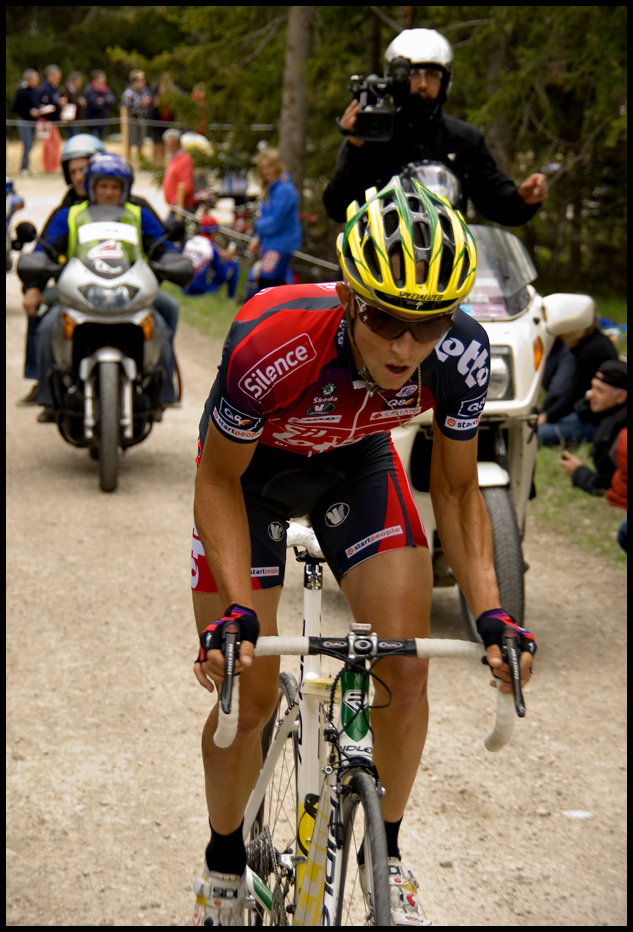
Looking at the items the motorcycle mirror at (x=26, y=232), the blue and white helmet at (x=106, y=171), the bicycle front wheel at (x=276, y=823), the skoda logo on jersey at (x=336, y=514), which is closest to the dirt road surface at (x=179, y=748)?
the bicycle front wheel at (x=276, y=823)

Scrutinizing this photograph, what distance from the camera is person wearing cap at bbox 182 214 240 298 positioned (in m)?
15.5

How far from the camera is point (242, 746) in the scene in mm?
2852

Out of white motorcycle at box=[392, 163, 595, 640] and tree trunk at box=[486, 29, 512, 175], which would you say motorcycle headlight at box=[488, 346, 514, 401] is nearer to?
white motorcycle at box=[392, 163, 595, 640]

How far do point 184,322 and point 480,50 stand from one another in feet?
19.5

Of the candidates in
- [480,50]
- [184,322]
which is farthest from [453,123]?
[184,322]

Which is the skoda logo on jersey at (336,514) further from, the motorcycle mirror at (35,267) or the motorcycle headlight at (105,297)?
the motorcycle mirror at (35,267)

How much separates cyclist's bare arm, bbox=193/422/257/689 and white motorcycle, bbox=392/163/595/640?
8.14 ft

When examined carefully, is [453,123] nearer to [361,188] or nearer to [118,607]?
[361,188]

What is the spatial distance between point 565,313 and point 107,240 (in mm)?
3769

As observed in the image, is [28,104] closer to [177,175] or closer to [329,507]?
[177,175]

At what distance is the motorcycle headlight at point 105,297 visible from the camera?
7.64m

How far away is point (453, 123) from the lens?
221 inches

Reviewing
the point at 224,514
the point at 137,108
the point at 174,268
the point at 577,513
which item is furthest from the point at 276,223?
the point at 137,108

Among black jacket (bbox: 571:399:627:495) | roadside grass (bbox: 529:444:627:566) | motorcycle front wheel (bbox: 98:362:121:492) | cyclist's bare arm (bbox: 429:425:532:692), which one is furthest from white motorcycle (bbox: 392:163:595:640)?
motorcycle front wheel (bbox: 98:362:121:492)
